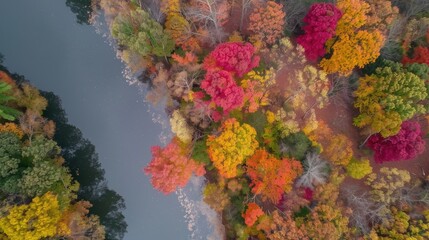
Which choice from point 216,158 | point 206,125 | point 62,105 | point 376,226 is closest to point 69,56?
point 62,105

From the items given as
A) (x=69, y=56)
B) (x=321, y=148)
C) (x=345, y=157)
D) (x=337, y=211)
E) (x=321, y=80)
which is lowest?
(x=337, y=211)

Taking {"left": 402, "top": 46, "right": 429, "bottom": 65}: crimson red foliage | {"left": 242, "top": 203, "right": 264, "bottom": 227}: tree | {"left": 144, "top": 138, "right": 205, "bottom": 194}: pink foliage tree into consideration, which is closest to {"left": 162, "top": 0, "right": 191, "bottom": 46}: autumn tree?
{"left": 144, "top": 138, "right": 205, "bottom": 194}: pink foliage tree

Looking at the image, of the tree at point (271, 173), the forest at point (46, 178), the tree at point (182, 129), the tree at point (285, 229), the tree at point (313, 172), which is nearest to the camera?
the forest at point (46, 178)

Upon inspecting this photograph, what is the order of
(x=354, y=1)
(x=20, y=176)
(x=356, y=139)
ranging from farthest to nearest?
(x=356, y=139), (x=354, y=1), (x=20, y=176)

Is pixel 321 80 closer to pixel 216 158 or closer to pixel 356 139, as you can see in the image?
pixel 356 139

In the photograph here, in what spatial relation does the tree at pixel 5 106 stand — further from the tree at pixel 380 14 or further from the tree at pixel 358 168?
the tree at pixel 380 14

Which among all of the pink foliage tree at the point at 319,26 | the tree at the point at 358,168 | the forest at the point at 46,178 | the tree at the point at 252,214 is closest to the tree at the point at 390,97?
the tree at the point at 358,168

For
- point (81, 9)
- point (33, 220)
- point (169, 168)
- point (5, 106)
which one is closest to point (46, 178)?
point (33, 220)
